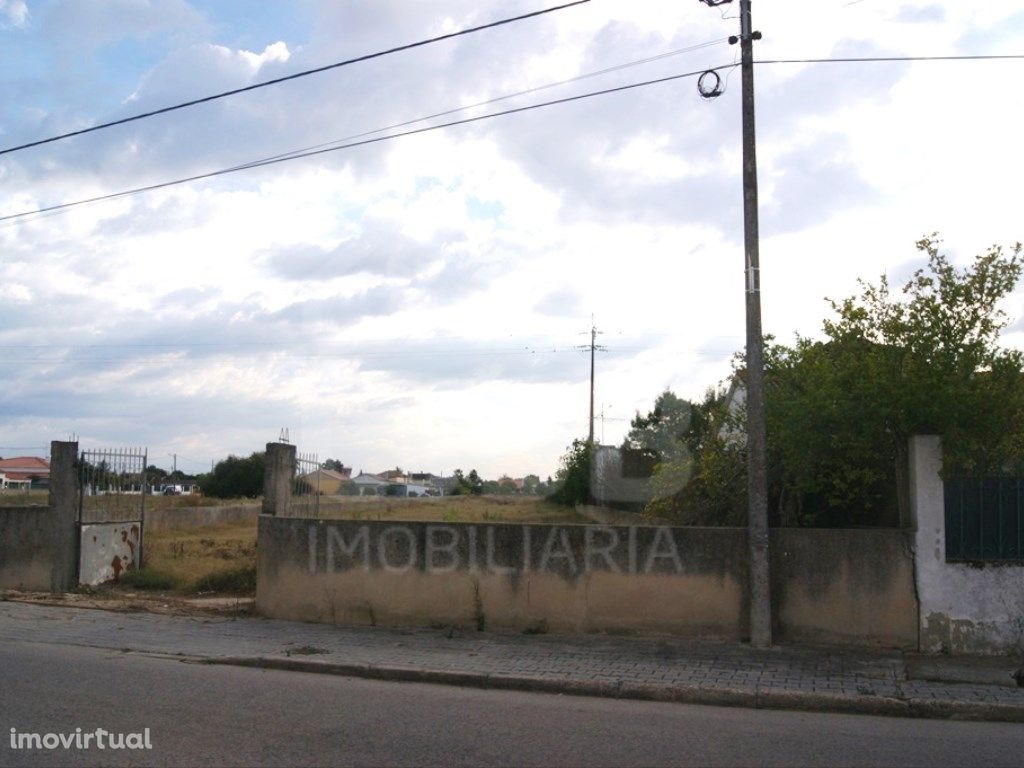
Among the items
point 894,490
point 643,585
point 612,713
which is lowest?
point 612,713

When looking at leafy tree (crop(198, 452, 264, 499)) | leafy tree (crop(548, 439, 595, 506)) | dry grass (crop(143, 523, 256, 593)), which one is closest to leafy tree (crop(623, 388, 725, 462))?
leafy tree (crop(548, 439, 595, 506))

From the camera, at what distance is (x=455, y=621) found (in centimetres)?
1206

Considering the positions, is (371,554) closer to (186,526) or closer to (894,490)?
(894,490)

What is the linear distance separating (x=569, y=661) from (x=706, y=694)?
177 centimetres

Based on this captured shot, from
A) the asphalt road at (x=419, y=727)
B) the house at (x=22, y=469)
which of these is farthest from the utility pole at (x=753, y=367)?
the house at (x=22, y=469)

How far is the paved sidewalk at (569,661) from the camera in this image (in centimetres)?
857

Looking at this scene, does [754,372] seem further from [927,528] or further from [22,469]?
[22,469]

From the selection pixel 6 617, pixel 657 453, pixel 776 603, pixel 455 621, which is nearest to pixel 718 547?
pixel 776 603

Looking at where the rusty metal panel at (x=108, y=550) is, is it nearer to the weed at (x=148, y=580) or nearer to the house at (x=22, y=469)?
the weed at (x=148, y=580)

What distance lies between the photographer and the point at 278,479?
13.6 meters

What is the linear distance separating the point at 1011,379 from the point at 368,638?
303 inches

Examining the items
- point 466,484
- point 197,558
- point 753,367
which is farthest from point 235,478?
point 753,367

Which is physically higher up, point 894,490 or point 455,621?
point 894,490

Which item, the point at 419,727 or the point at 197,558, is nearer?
the point at 419,727
